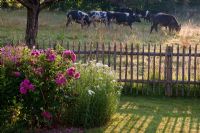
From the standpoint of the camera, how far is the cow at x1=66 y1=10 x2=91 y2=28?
32094mm

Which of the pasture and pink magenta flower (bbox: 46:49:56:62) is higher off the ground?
the pasture

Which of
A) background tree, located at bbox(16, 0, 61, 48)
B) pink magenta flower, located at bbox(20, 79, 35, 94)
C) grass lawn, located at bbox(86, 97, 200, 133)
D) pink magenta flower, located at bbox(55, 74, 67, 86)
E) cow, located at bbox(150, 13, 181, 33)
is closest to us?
pink magenta flower, located at bbox(20, 79, 35, 94)

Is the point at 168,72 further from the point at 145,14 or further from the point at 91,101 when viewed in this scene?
the point at 145,14

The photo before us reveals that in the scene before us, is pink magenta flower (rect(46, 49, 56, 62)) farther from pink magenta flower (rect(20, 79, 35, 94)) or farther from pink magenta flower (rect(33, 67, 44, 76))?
pink magenta flower (rect(20, 79, 35, 94))

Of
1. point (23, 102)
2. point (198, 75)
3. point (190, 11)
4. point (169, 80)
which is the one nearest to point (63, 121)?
point (23, 102)

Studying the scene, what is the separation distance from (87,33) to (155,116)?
17.5 m

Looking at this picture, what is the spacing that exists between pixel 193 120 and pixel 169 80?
101 inches

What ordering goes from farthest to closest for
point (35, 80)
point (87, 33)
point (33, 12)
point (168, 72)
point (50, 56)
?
point (87, 33) < point (33, 12) < point (168, 72) < point (50, 56) < point (35, 80)

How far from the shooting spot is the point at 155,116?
30.9 feet

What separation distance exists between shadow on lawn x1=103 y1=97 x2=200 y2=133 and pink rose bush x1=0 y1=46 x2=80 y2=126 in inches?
47.2

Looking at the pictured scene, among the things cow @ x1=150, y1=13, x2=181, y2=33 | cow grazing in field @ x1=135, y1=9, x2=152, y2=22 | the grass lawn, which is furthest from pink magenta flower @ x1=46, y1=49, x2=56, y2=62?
cow grazing in field @ x1=135, y1=9, x2=152, y2=22

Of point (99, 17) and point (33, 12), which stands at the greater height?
point (99, 17)

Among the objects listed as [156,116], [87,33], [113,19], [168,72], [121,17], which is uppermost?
[121,17]

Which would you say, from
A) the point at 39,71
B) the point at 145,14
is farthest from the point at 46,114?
the point at 145,14
